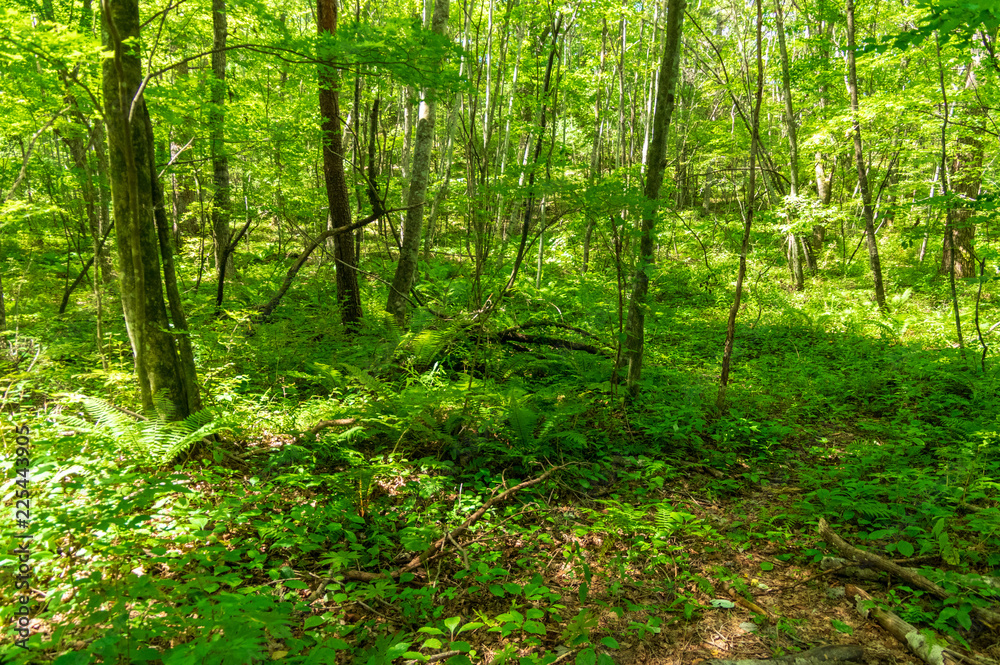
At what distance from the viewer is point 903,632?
2324mm

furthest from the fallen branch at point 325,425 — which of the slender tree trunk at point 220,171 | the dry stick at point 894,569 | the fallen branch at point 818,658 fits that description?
the slender tree trunk at point 220,171

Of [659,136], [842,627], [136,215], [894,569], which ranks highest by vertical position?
[659,136]

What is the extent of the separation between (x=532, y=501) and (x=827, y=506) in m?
2.09

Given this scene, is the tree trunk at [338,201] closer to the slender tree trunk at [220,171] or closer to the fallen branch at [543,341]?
the slender tree trunk at [220,171]

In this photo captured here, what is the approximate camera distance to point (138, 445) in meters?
2.99

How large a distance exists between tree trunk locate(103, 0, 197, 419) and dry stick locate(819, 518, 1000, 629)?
4472mm

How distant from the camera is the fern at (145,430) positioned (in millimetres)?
3000

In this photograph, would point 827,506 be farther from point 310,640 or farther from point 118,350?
point 118,350

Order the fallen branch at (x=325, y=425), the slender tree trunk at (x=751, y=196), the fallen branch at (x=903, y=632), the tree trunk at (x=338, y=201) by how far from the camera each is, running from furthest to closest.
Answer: the tree trunk at (x=338, y=201)
the slender tree trunk at (x=751, y=196)
the fallen branch at (x=325, y=425)
the fallen branch at (x=903, y=632)

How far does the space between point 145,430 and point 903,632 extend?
435 cm

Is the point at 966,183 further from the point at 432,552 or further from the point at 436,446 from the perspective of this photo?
the point at 432,552

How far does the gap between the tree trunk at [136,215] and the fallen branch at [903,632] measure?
4382mm

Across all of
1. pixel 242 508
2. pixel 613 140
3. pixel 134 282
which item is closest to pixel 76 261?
pixel 134 282

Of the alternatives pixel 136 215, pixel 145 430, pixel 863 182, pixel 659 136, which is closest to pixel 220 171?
pixel 136 215
